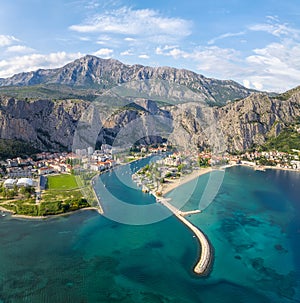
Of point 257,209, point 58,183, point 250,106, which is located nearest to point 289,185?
point 257,209

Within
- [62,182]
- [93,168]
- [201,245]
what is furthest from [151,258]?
[93,168]

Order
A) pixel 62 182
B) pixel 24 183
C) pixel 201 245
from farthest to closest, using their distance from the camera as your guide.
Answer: pixel 62 182
pixel 24 183
pixel 201 245

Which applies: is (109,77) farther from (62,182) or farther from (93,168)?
(62,182)

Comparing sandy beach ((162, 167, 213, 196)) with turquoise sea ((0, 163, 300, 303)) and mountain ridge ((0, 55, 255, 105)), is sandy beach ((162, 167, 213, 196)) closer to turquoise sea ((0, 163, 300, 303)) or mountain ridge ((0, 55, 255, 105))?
turquoise sea ((0, 163, 300, 303))

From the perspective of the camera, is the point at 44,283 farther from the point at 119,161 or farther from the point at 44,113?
the point at 44,113

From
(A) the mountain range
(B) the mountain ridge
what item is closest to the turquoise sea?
(A) the mountain range

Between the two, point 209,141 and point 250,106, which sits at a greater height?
point 250,106
